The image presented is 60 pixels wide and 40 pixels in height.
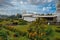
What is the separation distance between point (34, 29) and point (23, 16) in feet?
36.6

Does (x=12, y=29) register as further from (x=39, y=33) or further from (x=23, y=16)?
(x=23, y=16)

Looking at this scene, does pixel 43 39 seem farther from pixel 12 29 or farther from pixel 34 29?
A: pixel 12 29

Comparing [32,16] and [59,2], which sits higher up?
[59,2]

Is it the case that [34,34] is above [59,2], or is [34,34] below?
below

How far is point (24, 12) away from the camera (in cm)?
2117

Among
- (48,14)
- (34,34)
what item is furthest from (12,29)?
(48,14)

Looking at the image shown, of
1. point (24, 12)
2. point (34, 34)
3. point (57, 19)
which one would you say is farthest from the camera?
point (24, 12)

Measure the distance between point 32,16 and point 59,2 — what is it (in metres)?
4.37

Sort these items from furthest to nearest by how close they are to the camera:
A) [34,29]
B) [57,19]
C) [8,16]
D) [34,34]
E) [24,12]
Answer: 1. [24,12]
2. [8,16]
3. [57,19]
4. [34,29]
5. [34,34]

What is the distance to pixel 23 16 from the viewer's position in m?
20.2

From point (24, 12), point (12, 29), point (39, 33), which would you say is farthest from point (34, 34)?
point (24, 12)

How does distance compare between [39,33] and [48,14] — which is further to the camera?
[48,14]

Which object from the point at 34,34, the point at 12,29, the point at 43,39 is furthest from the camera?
the point at 12,29

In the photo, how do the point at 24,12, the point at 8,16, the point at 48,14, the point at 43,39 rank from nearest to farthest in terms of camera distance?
the point at 43,39 < the point at 8,16 < the point at 48,14 < the point at 24,12
